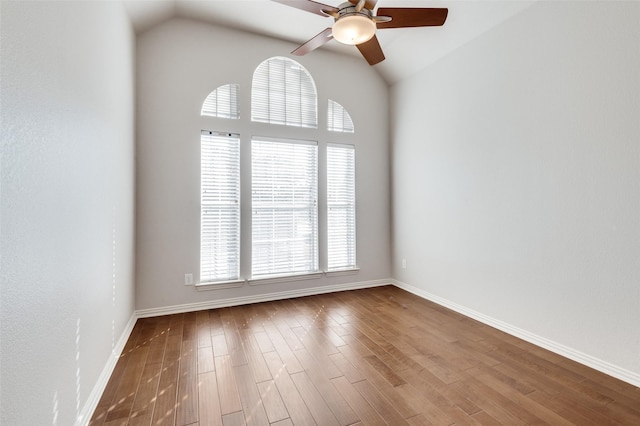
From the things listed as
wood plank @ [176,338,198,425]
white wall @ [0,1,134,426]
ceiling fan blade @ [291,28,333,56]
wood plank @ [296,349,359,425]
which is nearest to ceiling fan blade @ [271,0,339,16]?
ceiling fan blade @ [291,28,333,56]

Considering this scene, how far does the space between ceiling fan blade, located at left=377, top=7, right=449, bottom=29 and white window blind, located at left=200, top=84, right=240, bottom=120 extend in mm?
1912

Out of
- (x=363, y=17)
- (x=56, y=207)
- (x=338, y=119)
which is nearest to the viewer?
(x=56, y=207)

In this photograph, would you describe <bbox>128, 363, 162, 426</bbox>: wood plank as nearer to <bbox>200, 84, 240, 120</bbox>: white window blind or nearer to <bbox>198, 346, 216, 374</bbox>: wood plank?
<bbox>198, 346, 216, 374</bbox>: wood plank

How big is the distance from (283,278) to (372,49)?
9.26 ft

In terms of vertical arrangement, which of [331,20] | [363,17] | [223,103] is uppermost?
[331,20]

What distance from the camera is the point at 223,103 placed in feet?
11.7

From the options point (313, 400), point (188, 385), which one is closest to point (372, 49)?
point (313, 400)

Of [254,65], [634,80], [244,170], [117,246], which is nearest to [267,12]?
[254,65]

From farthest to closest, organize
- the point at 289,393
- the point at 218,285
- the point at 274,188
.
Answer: the point at 274,188, the point at 218,285, the point at 289,393

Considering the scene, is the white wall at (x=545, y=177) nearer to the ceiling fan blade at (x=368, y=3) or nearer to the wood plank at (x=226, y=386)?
the ceiling fan blade at (x=368, y=3)

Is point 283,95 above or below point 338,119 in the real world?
above

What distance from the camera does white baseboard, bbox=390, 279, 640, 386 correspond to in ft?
6.82

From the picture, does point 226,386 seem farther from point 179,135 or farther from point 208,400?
point 179,135

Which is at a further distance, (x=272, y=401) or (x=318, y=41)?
(x=318, y=41)
